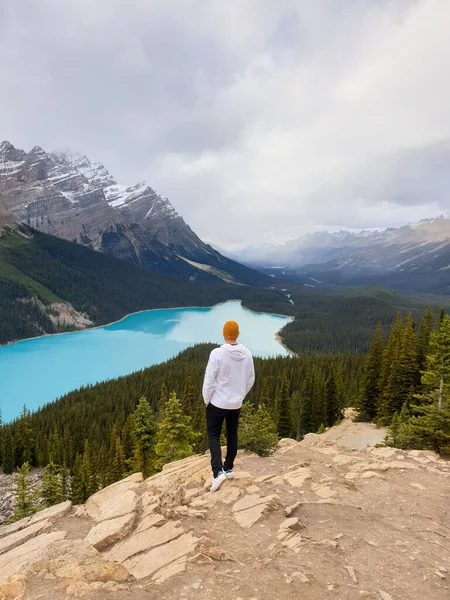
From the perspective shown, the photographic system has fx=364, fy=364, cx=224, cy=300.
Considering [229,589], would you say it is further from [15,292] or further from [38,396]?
[15,292]

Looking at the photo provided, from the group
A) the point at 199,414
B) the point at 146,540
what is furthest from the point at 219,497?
the point at 199,414

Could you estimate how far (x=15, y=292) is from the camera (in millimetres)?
186750

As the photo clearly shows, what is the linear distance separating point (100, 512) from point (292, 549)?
529 cm

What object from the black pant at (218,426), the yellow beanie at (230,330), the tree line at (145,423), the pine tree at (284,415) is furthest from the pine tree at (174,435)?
the pine tree at (284,415)

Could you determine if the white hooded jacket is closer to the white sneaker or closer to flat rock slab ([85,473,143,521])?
the white sneaker

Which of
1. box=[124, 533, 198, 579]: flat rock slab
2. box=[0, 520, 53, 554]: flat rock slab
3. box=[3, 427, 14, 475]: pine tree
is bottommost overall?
box=[3, 427, 14, 475]: pine tree

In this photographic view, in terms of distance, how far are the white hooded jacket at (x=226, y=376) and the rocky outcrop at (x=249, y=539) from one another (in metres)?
2.42

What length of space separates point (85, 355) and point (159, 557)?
144 meters

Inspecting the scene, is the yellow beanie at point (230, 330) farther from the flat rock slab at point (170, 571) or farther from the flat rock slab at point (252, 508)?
the flat rock slab at point (170, 571)

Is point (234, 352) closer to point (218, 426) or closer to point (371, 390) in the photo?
point (218, 426)

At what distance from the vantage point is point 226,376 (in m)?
8.52

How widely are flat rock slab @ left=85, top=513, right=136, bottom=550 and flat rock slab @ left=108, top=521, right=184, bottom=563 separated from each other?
316mm

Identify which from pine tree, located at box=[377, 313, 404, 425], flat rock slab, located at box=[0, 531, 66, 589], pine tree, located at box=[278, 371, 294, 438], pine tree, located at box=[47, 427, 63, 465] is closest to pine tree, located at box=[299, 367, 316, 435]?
pine tree, located at box=[278, 371, 294, 438]

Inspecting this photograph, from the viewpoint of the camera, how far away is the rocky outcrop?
551cm
